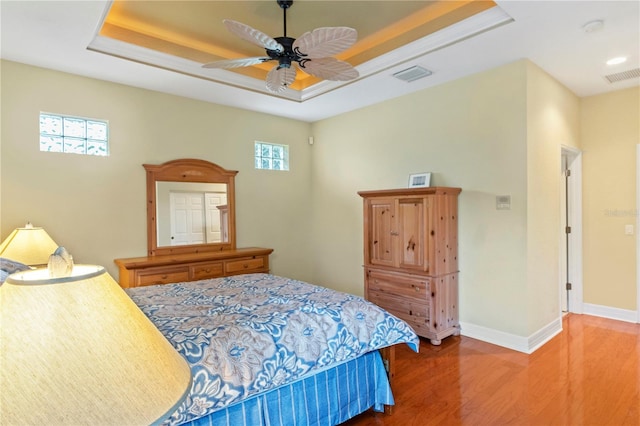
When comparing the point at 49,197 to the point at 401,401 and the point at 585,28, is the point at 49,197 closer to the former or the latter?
the point at 401,401

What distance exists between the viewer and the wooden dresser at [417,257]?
364cm

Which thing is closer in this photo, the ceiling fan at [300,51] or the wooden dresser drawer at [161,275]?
the ceiling fan at [300,51]

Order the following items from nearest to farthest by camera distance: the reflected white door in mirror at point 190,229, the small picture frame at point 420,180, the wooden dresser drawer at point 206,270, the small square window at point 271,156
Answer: the reflected white door in mirror at point 190,229 < the wooden dresser drawer at point 206,270 < the small picture frame at point 420,180 < the small square window at point 271,156

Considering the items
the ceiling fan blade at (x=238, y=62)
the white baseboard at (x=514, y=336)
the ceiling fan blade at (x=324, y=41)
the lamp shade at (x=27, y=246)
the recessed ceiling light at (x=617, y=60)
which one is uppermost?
the recessed ceiling light at (x=617, y=60)

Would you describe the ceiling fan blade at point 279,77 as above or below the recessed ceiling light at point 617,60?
below

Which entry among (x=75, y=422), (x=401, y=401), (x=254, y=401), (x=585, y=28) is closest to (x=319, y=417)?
(x=254, y=401)

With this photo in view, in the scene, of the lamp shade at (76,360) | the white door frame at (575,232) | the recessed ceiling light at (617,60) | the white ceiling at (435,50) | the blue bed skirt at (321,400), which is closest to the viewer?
the lamp shade at (76,360)

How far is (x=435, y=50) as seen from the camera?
326cm

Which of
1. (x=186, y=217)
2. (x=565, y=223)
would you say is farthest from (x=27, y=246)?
(x=565, y=223)

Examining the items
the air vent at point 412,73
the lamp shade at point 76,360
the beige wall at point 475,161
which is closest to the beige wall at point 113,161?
the beige wall at point 475,161

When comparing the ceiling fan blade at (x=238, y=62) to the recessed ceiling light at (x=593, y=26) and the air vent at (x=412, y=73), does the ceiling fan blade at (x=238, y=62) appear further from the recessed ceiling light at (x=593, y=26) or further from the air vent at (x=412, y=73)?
the recessed ceiling light at (x=593, y=26)

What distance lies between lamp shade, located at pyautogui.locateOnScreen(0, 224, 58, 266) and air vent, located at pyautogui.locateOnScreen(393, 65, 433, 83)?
3728 millimetres

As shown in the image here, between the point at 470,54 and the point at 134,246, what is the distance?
4.07 meters

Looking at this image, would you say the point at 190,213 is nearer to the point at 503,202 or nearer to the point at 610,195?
the point at 503,202
